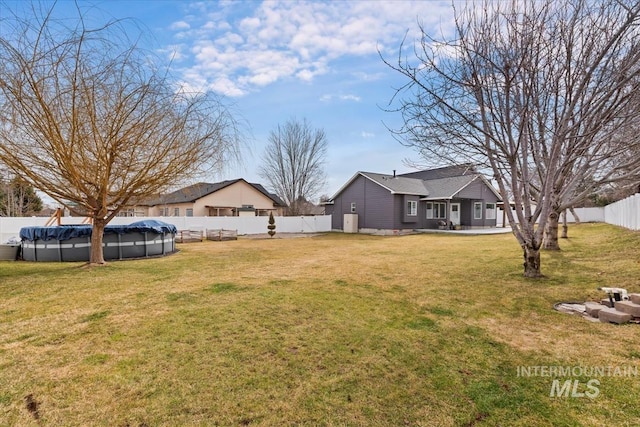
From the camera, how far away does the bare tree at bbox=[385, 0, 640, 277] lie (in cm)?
541

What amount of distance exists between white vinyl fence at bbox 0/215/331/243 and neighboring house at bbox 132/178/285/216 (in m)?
5.02

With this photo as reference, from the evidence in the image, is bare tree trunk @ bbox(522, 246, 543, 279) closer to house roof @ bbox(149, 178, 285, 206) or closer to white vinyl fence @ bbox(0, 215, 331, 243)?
house roof @ bbox(149, 178, 285, 206)

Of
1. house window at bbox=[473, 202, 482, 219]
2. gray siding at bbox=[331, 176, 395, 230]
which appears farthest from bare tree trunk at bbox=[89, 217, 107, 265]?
house window at bbox=[473, 202, 482, 219]

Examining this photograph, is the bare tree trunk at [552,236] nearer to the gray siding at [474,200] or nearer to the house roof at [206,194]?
→ the gray siding at [474,200]

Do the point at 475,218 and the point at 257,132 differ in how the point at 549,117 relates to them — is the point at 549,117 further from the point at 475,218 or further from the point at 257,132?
the point at 475,218

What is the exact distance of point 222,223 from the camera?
Result: 893 inches

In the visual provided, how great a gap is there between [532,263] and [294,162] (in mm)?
28881

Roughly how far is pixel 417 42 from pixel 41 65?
7577 mm

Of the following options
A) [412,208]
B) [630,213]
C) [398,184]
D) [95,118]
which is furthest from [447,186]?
[95,118]

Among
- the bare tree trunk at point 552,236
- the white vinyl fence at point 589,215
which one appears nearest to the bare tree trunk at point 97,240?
the bare tree trunk at point 552,236

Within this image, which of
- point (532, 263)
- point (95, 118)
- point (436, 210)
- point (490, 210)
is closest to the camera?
point (532, 263)

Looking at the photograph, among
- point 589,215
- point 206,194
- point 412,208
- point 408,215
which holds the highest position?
point 206,194

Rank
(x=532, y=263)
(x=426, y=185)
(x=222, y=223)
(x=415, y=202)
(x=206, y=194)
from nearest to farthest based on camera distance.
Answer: (x=532, y=263) → (x=222, y=223) → (x=415, y=202) → (x=426, y=185) → (x=206, y=194)

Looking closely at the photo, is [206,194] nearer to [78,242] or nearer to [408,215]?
[408,215]
